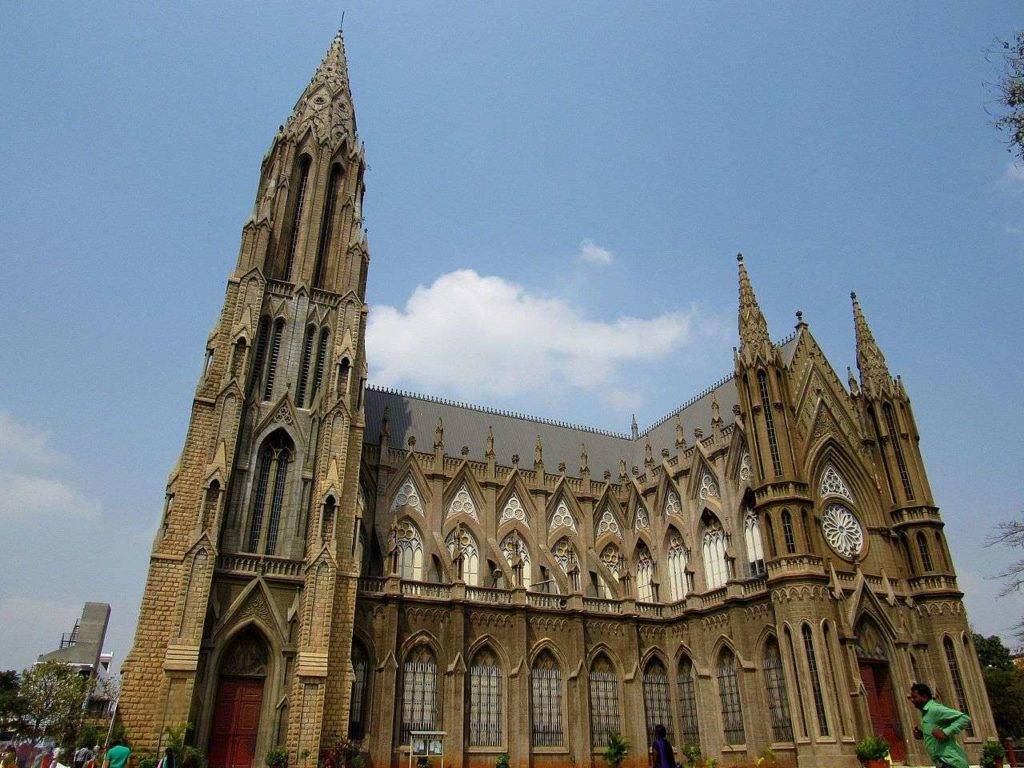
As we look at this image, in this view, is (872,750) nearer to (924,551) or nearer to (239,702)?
(924,551)

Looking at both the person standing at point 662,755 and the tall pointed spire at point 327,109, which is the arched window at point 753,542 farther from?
the tall pointed spire at point 327,109

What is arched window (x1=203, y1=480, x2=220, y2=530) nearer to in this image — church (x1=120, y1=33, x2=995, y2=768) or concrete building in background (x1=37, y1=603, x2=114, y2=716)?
church (x1=120, y1=33, x2=995, y2=768)

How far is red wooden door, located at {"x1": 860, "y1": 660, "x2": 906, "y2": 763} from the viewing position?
28.8 metres

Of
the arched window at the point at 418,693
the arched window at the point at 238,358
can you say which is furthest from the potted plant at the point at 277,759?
the arched window at the point at 238,358

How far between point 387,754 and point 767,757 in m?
15.0

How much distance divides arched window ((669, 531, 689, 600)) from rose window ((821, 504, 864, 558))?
24.6 feet

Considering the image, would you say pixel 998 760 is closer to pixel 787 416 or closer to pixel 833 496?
pixel 833 496

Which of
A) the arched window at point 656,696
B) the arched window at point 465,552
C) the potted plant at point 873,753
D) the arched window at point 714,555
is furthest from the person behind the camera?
the arched window at point 465,552

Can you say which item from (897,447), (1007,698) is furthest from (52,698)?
(1007,698)

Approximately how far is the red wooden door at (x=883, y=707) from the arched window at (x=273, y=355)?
2769cm

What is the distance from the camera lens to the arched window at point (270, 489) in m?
29.1

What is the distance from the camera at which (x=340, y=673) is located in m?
27.5

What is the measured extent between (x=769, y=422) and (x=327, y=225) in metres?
24.0

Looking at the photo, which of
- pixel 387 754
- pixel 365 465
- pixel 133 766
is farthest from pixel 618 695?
pixel 133 766
